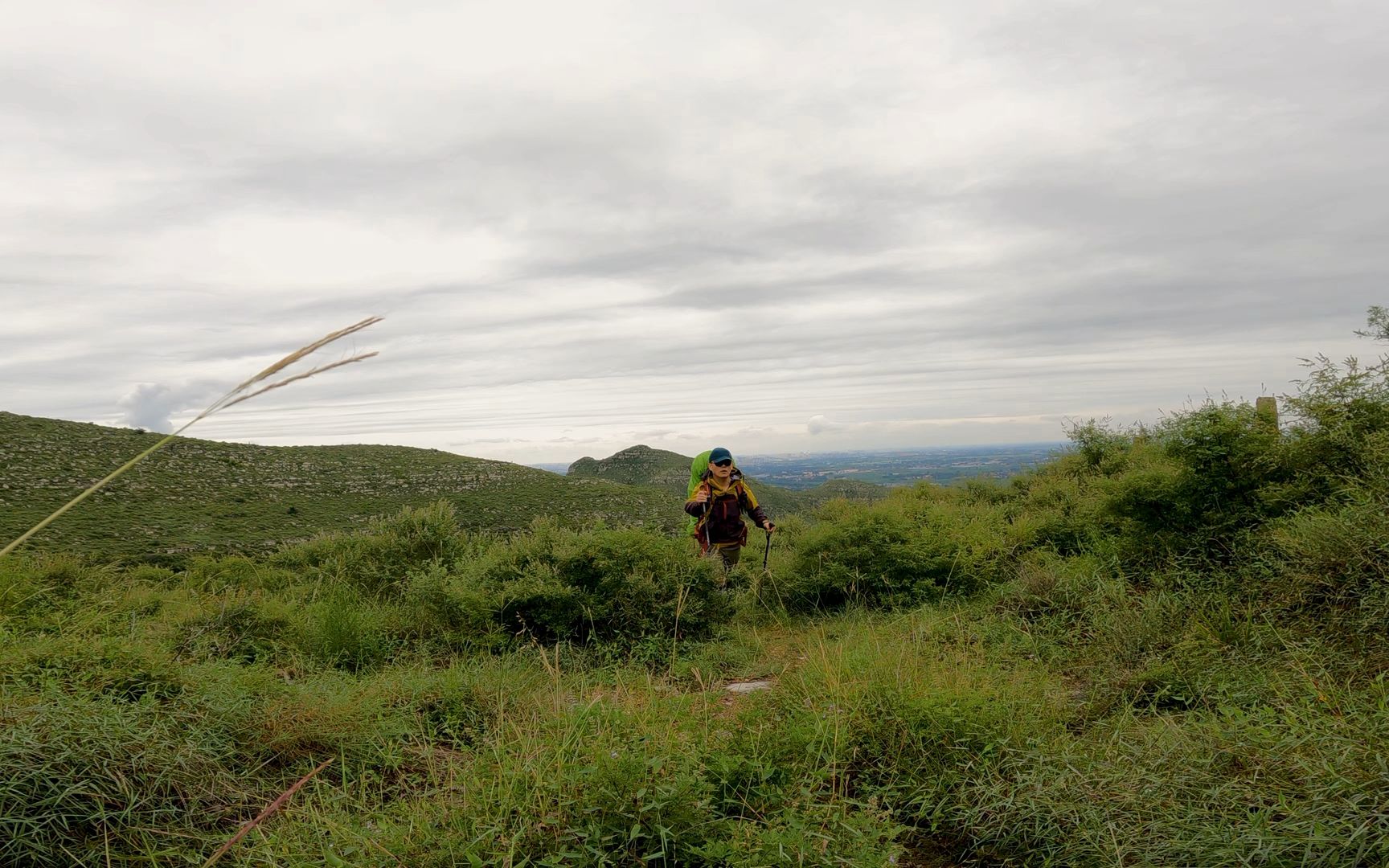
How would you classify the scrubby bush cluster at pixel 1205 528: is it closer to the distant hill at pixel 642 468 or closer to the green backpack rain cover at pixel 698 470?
the green backpack rain cover at pixel 698 470

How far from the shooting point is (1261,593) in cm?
596

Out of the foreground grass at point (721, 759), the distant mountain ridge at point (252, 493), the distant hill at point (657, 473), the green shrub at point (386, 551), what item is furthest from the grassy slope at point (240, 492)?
the foreground grass at point (721, 759)

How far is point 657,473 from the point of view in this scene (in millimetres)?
38375

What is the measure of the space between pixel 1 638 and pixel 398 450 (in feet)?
101

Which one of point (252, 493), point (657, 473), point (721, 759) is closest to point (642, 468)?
point (657, 473)

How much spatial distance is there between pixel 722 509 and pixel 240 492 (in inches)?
783

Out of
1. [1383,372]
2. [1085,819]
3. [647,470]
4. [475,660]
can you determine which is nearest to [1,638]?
[475,660]

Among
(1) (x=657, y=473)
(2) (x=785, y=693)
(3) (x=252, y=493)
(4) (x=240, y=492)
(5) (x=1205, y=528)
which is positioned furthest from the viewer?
(1) (x=657, y=473)

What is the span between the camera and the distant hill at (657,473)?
87.1 feet

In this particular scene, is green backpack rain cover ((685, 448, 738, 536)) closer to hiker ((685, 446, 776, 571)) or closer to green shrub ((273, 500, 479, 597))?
hiker ((685, 446, 776, 571))

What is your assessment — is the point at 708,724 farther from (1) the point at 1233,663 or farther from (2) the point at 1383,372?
(2) the point at 1383,372

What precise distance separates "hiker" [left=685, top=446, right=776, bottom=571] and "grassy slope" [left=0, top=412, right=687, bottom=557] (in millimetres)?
10572

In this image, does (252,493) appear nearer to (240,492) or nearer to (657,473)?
(240,492)

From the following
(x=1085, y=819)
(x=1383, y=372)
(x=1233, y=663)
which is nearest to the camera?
(x=1085, y=819)
